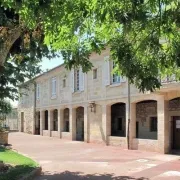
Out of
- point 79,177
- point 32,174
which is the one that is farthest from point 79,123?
point 32,174

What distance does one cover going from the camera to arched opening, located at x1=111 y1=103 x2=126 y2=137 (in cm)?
2779

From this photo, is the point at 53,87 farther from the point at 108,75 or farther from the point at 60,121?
the point at 108,75

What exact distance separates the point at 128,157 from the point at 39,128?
26.9 meters

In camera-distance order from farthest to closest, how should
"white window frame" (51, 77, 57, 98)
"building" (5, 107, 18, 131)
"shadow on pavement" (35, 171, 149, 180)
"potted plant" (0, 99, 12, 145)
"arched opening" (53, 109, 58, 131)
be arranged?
"building" (5, 107, 18, 131), "arched opening" (53, 109, 58, 131), "white window frame" (51, 77, 57, 98), "potted plant" (0, 99, 12, 145), "shadow on pavement" (35, 171, 149, 180)

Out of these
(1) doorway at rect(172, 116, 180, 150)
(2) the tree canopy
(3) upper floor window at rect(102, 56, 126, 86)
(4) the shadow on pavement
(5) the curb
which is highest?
(3) upper floor window at rect(102, 56, 126, 86)

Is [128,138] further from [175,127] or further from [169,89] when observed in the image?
[169,89]

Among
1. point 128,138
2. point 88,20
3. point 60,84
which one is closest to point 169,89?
point 128,138

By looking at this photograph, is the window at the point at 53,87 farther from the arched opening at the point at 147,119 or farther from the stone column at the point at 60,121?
the arched opening at the point at 147,119

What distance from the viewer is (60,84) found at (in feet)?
112

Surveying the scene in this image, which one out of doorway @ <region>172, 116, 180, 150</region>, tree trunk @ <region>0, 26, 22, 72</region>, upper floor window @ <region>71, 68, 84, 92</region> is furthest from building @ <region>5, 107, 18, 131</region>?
tree trunk @ <region>0, 26, 22, 72</region>

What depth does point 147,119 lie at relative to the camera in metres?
24.0

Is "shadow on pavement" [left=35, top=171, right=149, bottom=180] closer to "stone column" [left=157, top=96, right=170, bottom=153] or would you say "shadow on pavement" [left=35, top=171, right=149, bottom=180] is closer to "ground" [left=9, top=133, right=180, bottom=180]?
Answer: "ground" [left=9, top=133, right=180, bottom=180]

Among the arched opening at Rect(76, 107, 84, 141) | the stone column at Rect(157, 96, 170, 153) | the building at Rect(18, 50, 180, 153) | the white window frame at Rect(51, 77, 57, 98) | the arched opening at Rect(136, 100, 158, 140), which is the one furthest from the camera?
the white window frame at Rect(51, 77, 57, 98)

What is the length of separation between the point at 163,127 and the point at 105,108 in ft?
21.7
